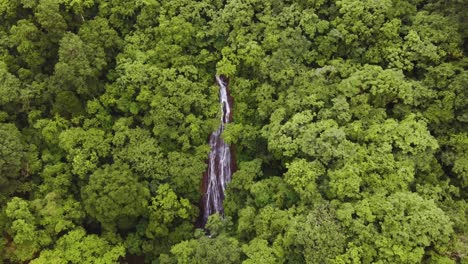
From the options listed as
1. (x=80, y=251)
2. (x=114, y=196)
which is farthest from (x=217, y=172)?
(x=80, y=251)

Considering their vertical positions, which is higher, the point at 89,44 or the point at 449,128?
the point at 89,44

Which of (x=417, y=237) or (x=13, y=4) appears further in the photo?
(x=13, y=4)

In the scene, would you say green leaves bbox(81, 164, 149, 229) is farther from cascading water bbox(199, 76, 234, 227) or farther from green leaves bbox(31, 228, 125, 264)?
cascading water bbox(199, 76, 234, 227)

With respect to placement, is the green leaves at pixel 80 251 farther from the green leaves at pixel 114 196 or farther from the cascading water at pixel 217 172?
the cascading water at pixel 217 172

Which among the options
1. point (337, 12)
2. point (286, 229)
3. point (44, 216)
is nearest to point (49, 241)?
point (44, 216)

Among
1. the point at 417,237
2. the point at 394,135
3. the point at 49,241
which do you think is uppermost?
the point at 394,135

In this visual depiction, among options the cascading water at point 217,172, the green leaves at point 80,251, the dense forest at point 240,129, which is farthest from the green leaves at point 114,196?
the cascading water at point 217,172

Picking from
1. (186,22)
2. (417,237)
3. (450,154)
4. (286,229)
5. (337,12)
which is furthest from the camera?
(186,22)

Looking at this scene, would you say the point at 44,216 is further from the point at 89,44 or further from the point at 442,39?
the point at 442,39

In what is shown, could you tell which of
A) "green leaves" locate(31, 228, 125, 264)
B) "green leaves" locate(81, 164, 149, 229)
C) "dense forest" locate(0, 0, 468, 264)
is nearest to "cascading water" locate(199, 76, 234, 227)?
"dense forest" locate(0, 0, 468, 264)
